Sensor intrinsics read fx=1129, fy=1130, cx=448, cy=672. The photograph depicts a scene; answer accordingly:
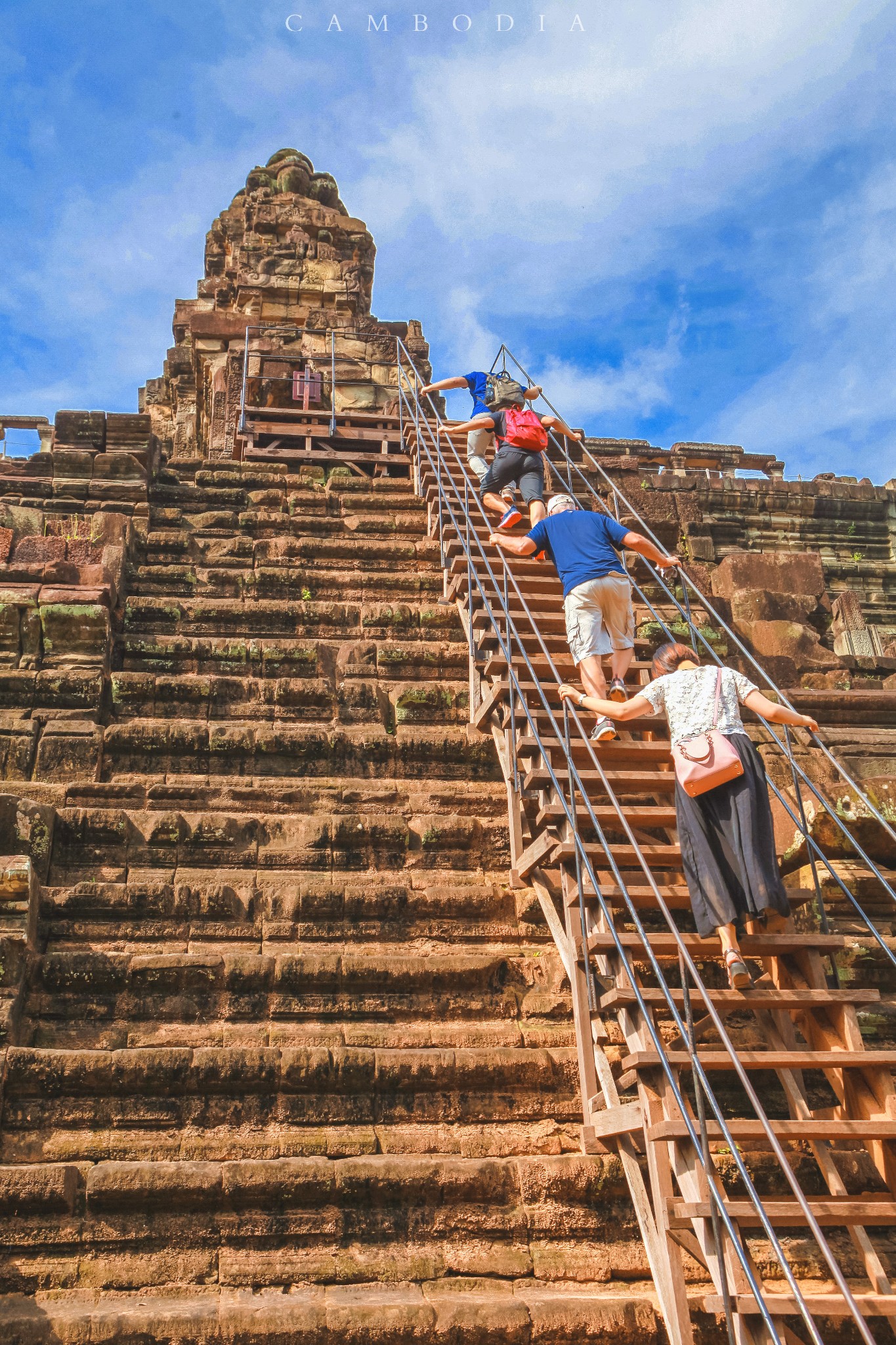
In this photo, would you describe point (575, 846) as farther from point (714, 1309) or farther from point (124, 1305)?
point (124, 1305)

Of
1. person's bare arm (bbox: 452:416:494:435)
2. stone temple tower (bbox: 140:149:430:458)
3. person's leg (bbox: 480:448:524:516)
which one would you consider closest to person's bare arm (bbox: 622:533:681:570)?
person's leg (bbox: 480:448:524:516)

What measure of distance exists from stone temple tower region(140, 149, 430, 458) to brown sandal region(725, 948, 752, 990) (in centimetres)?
1040

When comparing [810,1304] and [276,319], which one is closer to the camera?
[810,1304]

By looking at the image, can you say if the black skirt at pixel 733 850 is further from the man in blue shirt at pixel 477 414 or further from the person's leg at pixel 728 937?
the man in blue shirt at pixel 477 414

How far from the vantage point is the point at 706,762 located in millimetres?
4543

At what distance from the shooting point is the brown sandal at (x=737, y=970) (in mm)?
4219

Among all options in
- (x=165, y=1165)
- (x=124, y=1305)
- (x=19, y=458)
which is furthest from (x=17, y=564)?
(x=124, y=1305)

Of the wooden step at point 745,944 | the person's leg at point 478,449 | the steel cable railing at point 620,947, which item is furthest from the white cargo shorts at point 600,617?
the person's leg at point 478,449

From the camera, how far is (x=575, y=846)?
15.6ft

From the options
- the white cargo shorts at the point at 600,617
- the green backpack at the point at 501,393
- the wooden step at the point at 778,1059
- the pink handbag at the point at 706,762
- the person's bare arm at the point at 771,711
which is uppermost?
the green backpack at the point at 501,393

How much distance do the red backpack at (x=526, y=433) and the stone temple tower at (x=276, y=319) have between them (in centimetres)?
482

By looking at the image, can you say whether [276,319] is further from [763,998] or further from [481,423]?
[763,998]

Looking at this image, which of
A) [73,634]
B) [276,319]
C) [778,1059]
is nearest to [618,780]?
[778,1059]

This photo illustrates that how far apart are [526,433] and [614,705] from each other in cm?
433
